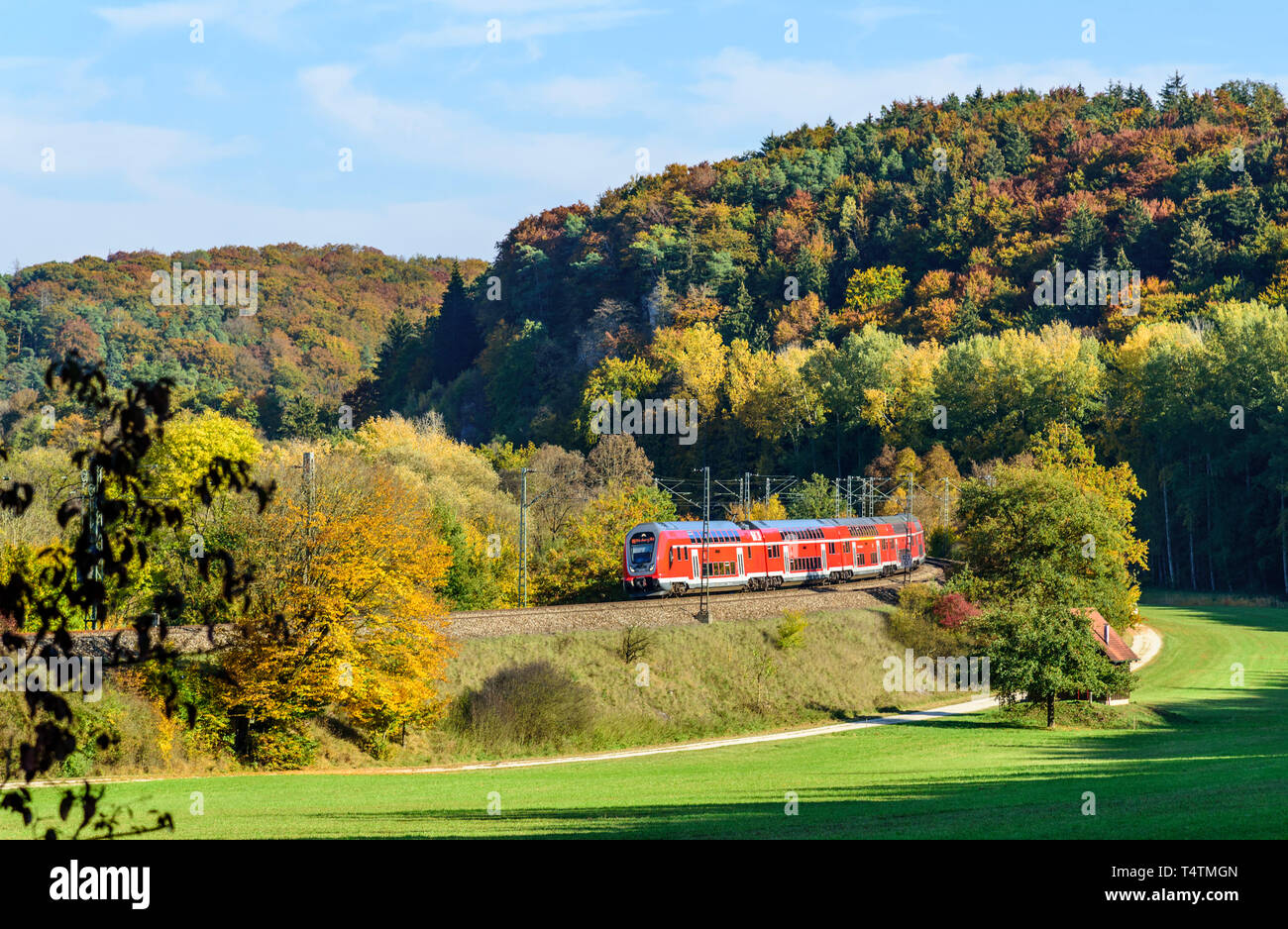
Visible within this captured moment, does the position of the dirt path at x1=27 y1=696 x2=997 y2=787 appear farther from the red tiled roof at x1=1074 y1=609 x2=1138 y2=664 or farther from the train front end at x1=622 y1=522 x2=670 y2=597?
the train front end at x1=622 y1=522 x2=670 y2=597

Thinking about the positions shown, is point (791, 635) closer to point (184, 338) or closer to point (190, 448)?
point (190, 448)

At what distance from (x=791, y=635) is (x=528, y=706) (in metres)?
13.7

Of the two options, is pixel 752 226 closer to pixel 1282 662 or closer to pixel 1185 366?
pixel 1185 366

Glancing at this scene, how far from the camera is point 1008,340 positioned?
9069 centimetres

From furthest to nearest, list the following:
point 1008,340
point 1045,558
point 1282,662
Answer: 1. point 1008,340
2. point 1282,662
3. point 1045,558

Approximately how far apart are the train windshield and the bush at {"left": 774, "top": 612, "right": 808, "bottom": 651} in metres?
5.94

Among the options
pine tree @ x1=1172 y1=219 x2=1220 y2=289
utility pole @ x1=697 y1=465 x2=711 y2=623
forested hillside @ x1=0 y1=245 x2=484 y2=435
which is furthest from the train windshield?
forested hillside @ x1=0 y1=245 x2=484 y2=435

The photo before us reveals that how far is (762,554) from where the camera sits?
2239 inches

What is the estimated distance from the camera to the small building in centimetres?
4460

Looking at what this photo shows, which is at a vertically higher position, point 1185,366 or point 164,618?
point 1185,366

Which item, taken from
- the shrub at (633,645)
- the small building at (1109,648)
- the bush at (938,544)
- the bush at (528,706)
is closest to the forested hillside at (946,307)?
the bush at (938,544)

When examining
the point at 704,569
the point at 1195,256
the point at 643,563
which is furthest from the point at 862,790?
the point at 1195,256
